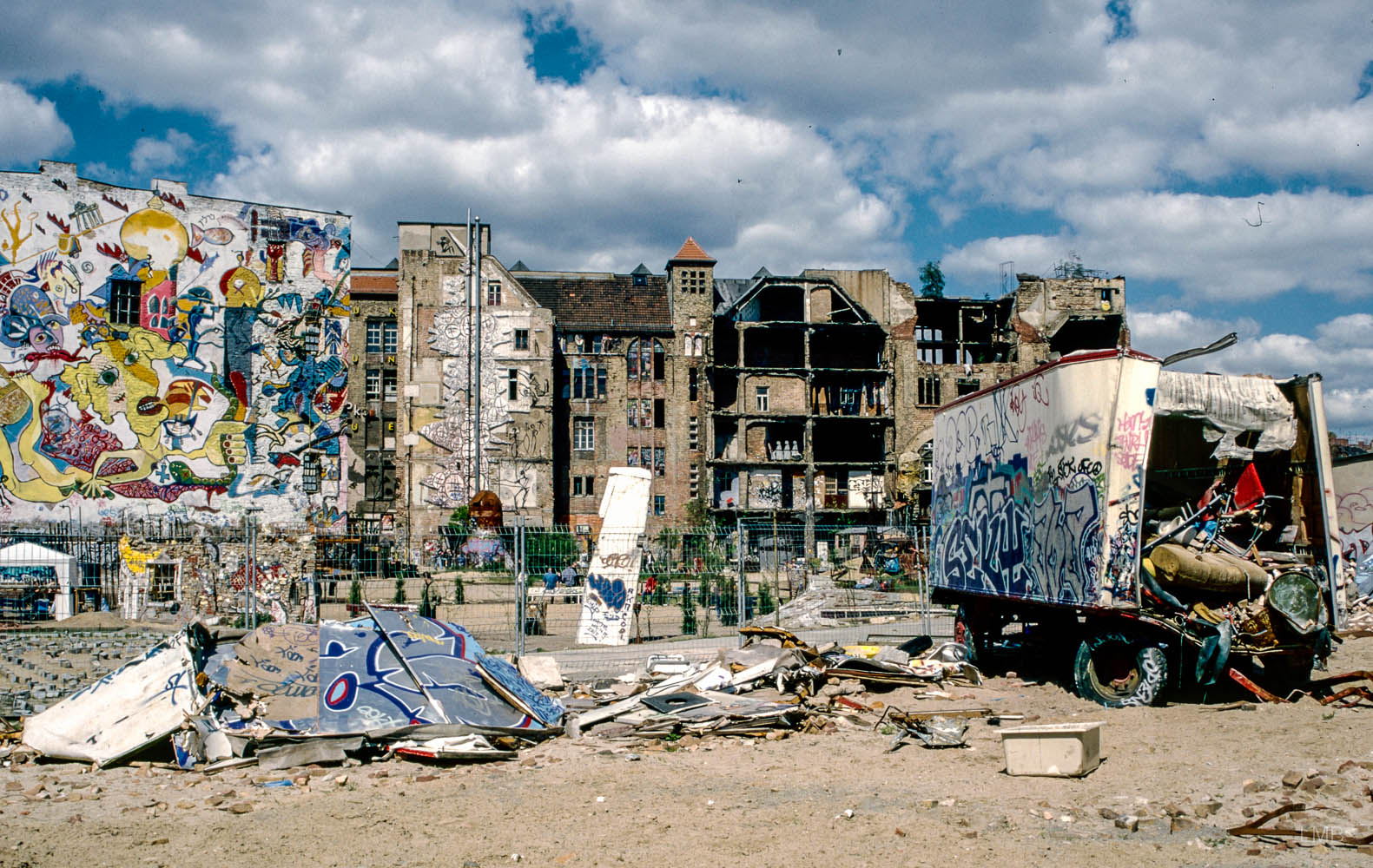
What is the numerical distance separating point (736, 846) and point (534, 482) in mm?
45162

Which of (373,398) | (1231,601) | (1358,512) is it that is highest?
(373,398)

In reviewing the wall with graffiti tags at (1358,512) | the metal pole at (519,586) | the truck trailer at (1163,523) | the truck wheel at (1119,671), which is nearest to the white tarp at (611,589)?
the metal pole at (519,586)

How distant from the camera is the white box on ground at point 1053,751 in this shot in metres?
8.48

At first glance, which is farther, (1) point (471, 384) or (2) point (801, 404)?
(2) point (801, 404)

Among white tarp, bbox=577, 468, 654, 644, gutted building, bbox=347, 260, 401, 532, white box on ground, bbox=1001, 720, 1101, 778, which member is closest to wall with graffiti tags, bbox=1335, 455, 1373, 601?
white tarp, bbox=577, 468, 654, 644

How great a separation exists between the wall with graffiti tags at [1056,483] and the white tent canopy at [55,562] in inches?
622

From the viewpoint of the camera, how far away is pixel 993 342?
59.4m

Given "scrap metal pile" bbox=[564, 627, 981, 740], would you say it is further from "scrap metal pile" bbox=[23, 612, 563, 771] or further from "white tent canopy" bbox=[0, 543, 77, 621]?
"white tent canopy" bbox=[0, 543, 77, 621]

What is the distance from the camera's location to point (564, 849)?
712cm

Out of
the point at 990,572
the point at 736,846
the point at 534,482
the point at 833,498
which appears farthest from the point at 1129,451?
the point at 833,498

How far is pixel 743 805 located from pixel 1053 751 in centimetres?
259

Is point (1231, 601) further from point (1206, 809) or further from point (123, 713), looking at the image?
point (123, 713)

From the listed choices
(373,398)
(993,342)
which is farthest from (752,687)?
(993,342)

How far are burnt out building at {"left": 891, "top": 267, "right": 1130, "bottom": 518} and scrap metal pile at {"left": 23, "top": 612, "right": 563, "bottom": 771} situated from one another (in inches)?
1852
